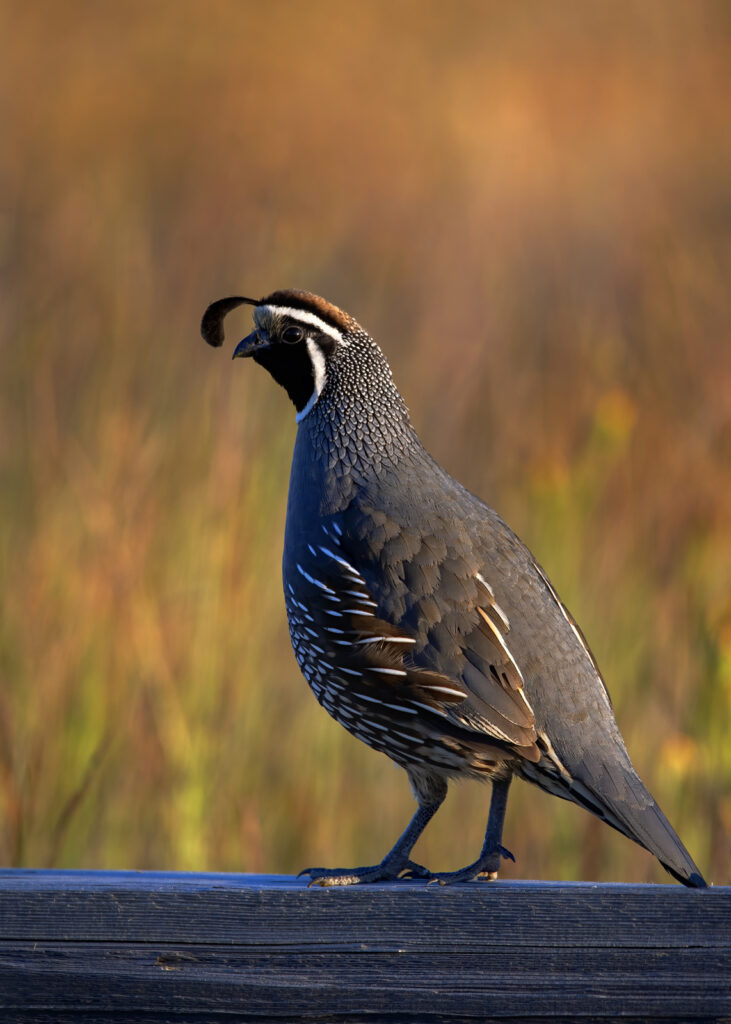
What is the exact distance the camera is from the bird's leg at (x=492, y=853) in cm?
240

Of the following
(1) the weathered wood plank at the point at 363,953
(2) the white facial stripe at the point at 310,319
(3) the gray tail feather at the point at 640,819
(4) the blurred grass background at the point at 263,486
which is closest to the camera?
(1) the weathered wood plank at the point at 363,953

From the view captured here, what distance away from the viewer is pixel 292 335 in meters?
3.11

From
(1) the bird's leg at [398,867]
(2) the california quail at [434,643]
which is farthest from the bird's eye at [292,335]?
(1) the bird's leg at [398,867]

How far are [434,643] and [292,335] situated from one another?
90cm

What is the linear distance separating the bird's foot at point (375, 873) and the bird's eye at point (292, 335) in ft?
3.91

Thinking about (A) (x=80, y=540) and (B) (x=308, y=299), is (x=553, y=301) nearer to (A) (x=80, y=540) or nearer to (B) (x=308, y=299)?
(A) (x=80, y=540)

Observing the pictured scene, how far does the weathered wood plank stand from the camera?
6.44ft

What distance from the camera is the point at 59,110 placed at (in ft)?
23.7

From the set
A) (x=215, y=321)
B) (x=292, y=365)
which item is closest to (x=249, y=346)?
(x=292, y=365)

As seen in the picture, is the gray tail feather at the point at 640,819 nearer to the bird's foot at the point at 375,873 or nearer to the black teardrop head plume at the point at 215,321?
the bird's foot at the point at 375,873

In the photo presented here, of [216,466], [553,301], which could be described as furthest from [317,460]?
[553,301]

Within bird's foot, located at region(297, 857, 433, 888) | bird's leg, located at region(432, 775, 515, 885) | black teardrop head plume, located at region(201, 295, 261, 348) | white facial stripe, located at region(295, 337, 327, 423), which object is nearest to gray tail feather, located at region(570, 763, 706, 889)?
bird's leg, located at region(432, 775, 515, 885)

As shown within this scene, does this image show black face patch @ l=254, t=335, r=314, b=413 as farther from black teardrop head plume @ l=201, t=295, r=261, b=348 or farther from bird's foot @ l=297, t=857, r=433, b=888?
bird's foot @ l=297, t=857, r=433, b=888

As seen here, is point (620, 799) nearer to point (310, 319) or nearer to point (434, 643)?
point (434, 643)
